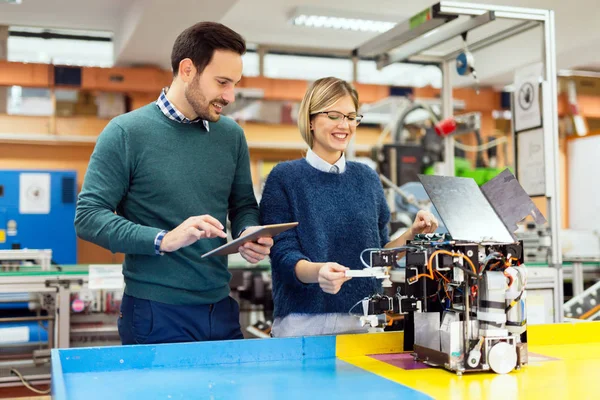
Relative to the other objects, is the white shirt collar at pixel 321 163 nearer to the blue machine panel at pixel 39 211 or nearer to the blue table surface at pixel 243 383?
the blue table surface at pixel 243 383

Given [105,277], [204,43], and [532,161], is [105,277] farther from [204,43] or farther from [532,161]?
[532,161]

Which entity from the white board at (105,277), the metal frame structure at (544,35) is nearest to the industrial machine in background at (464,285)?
the metal frame structure at (544,35)

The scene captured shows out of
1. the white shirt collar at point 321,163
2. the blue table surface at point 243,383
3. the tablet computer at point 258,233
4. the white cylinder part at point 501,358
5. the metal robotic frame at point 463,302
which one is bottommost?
the blue table surface at point 243,383

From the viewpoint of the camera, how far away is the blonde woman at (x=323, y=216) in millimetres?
1845

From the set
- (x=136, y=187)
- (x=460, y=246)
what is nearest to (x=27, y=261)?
(x=136, y=187)

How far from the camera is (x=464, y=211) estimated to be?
5.28ft

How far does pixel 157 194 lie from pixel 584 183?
27.9 ft

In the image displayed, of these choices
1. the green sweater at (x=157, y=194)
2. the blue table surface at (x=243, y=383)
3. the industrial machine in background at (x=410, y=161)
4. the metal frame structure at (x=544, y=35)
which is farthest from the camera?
the industrial machine in background at (x=410, y=161)

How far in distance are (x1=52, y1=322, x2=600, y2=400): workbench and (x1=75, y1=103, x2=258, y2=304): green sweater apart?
237mm

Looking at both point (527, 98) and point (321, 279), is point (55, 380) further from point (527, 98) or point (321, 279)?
point (527, 98)

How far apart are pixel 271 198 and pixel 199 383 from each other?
25.7 inches

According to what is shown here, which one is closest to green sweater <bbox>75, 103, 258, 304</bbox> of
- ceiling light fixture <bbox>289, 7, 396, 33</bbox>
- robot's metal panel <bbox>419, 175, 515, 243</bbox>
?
robot's metal panel <bbox>419, 175, 515, 243</bbox>

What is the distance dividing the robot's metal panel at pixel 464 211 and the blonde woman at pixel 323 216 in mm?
202

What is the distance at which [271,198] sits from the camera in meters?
1.87
